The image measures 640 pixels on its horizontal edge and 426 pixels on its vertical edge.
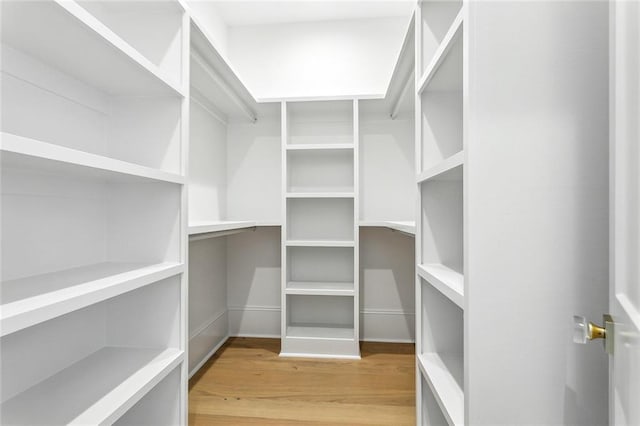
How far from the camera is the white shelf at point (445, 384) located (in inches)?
35.3

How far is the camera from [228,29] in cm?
259

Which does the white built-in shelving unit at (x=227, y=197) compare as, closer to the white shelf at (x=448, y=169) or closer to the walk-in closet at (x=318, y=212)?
the walk-in closet at (x=318, y=212)

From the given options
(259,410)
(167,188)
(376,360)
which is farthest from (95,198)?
(376,360)

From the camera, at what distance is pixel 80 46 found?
934mm

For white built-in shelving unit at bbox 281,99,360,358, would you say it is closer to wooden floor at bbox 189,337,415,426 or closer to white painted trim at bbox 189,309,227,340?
wooden floor at bbox 189,337,415,426

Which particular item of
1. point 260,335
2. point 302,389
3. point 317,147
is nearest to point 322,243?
point 317,147

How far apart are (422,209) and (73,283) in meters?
1.14

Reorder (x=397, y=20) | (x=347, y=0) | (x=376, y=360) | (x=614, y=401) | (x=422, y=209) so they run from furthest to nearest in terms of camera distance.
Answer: (x=397, y=20) < (x=347, y=0) < (x=376, y=360) < (x=422, y=209) < (x=614, y=401)

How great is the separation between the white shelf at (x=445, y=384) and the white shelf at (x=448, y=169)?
647mm

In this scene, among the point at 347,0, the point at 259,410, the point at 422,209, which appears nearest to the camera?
the point at 422,209

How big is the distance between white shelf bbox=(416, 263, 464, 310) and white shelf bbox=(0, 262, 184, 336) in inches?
35.7

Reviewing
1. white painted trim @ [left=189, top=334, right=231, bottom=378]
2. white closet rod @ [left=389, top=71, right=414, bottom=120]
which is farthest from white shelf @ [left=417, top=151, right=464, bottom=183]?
white painted trim @ [left=189, top=334, right=231, bottom=378]

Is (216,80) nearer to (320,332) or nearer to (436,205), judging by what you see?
(436,205)

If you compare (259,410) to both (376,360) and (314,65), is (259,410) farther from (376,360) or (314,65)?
(314,65)
